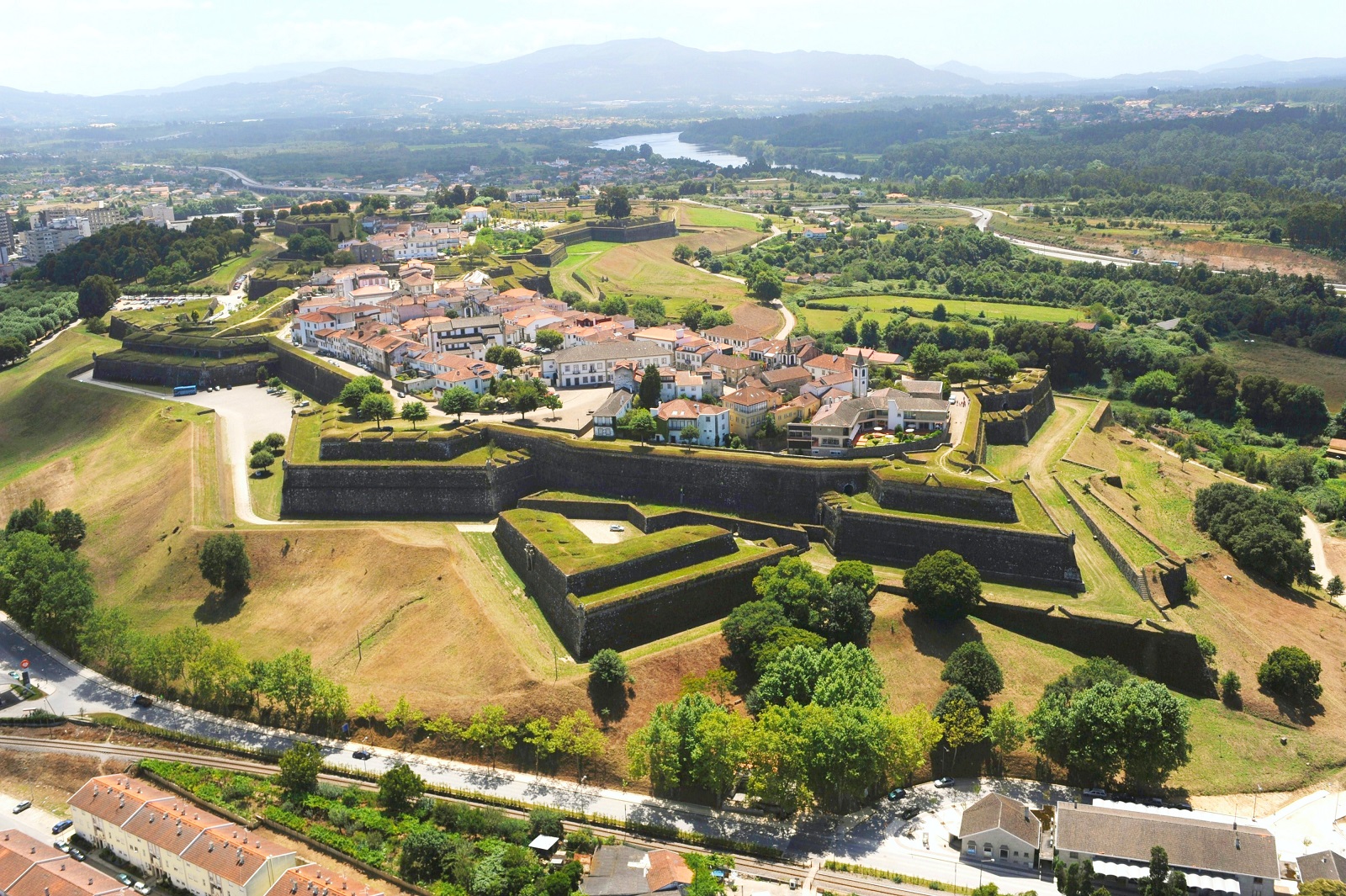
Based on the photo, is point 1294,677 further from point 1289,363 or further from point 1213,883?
point 1289,363

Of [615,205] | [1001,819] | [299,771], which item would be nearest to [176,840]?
[299,771]

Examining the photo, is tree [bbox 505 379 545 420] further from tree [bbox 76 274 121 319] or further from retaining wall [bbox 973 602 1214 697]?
tree [bbox 76 274 121 319]

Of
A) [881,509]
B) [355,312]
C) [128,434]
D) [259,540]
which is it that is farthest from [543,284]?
[881,509]

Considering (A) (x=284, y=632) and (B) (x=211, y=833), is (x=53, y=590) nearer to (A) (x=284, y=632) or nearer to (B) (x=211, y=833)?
(A) (x=284, y=632)

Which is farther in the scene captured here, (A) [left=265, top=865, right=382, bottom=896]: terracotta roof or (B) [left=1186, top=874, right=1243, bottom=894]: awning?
(B) [left=1186, top=874, right=1243, bottom=894]: awning

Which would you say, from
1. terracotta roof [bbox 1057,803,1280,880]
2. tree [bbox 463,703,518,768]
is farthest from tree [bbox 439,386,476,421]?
terracotta roof [bbox 1057,803,1280,880]

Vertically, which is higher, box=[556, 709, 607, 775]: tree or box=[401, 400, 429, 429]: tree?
box=[401, 400, 429, 429]: tree

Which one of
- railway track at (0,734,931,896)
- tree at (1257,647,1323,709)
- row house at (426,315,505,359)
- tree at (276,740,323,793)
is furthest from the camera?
row house at (426,315,505,359)
